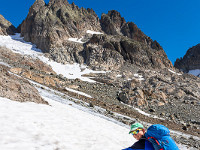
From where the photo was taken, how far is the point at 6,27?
102750 millimetres

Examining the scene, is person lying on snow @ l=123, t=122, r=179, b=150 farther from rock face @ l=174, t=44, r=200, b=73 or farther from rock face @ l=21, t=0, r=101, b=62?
rock face @ l=174, t=44, r=200, b=73

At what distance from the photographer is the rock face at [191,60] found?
137 metres

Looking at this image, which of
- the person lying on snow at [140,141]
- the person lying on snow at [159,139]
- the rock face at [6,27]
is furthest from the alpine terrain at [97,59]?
the person lying on snow at [159,139]

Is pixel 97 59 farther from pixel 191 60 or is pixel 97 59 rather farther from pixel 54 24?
pixel 191 60

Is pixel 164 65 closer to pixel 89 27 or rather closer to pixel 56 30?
pixel 89 27

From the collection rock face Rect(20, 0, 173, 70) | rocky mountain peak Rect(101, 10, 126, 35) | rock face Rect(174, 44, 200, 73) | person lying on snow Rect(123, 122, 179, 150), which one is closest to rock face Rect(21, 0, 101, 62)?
rock face Rect(20, 0, 173, 70)

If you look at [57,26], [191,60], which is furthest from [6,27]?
[191,60]

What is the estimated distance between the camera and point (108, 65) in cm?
7356

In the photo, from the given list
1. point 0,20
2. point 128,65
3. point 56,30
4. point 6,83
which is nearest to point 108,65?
point 128,65

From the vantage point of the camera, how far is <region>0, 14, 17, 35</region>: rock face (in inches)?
3826

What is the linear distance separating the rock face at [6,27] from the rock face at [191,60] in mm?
161270

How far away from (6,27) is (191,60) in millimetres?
168105

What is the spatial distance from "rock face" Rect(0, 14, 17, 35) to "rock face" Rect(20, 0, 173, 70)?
12.0m

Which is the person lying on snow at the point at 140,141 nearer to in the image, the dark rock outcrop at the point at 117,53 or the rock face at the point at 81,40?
the rock face at the point at 81,40
